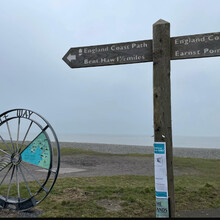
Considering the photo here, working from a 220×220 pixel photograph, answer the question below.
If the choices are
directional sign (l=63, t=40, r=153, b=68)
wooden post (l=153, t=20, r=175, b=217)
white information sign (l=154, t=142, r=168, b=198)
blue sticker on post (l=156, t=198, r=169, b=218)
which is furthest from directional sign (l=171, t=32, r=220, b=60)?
blue sticker on post (l=156, t=198, r=169, b=218)

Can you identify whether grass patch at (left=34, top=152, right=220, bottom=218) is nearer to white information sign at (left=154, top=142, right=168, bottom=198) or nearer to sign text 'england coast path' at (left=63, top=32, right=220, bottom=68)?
white information sign at (left=154, top=142, right=168, bottom=198)

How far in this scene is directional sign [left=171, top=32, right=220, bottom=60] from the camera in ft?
→ 15.5

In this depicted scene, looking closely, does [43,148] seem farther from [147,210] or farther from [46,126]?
[147,210]

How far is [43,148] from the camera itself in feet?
20.5

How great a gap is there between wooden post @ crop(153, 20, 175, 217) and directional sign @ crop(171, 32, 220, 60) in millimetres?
178

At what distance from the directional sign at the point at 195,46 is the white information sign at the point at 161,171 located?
1.67m

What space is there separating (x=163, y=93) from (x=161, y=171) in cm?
138

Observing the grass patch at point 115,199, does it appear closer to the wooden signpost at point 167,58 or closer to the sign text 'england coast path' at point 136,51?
the wooden signpost at point 167,58

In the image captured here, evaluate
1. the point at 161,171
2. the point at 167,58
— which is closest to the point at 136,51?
the point at 167,58

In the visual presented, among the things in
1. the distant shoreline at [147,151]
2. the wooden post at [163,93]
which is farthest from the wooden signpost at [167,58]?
the distant shoreline at [147,151]

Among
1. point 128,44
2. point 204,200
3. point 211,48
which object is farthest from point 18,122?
point 204,200

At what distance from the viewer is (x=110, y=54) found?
211 inches

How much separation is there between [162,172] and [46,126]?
3.01 meters

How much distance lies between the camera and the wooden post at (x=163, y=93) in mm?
4707
